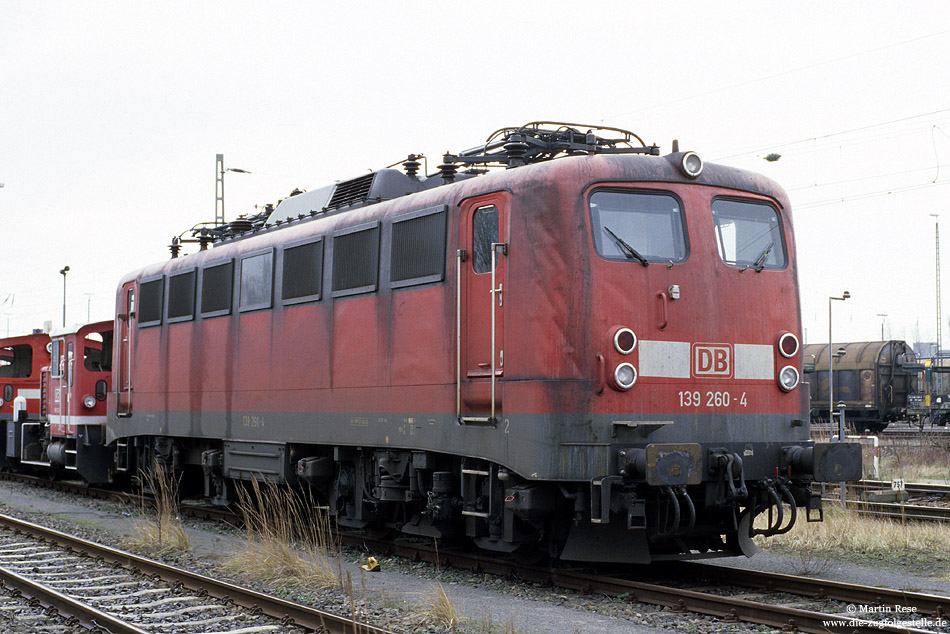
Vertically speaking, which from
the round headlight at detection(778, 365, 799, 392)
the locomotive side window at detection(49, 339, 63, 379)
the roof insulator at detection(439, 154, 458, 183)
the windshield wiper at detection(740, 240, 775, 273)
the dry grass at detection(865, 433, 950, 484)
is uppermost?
the roof insulator at detection(439, 154, 458, 183)

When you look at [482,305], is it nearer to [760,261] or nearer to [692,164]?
[692,164]

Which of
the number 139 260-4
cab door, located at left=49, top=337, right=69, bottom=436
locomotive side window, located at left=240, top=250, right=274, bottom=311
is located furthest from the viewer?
cab door, located at left=49, top=337, right=69, bottom=436

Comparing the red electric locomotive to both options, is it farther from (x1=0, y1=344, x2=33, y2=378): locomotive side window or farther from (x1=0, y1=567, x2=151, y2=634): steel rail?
(x1=0, y1=344, x2=33, y2=378): locomotive side window

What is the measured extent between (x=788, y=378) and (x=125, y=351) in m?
11.6

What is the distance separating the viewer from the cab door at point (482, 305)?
31.9ft

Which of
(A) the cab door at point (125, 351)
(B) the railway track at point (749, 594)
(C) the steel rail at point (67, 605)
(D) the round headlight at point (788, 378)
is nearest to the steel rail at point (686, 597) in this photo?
(B) the railway track at point (749, 594)

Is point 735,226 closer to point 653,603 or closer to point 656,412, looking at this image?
Answer: point 656,412

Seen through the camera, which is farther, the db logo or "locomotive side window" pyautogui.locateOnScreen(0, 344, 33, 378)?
"locomotive side window" pyautogui.locateOnScreen(0, 344, 33, 378)

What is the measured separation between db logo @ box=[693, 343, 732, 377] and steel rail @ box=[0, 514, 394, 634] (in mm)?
3728

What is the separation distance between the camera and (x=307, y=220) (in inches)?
533

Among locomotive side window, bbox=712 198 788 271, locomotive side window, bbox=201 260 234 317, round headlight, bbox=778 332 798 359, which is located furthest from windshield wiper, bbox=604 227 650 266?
locomotive side window, bbox=201 260 234 317

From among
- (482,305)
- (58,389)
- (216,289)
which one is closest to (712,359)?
(482,305)

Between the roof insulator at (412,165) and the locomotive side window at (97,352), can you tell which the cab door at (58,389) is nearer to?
the locomotive side window at (97,352)

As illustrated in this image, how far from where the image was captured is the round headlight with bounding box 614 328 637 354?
9172 millimetres
